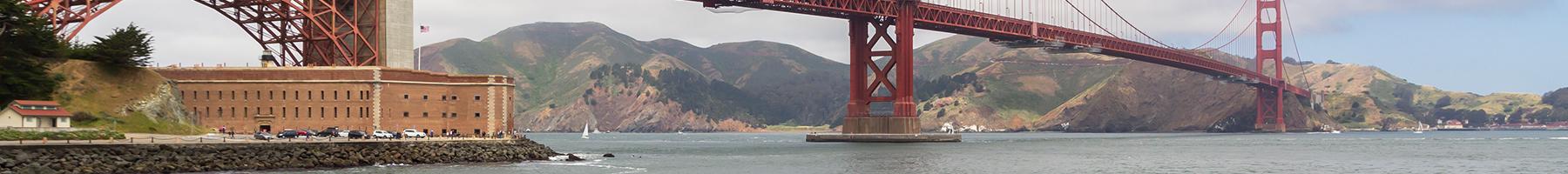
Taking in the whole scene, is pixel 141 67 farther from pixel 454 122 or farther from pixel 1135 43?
pixel 1135 43

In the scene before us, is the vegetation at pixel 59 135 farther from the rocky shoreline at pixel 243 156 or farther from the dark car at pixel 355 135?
the dark car at pixel 355 135

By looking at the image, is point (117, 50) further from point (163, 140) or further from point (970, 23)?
point (970, 23)

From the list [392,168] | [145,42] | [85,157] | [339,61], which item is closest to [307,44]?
[339,61]

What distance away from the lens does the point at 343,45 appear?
84.2m

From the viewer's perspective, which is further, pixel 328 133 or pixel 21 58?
pixel 328 133

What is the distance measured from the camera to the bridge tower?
117m

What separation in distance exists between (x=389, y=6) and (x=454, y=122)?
25.8 ft

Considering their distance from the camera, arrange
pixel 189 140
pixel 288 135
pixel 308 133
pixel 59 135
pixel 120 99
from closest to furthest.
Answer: pixel 59 135 → pixel 189 140 → pixel 288 135 → pixel 308 133 → pixel 120 99

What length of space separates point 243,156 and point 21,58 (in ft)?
45.4

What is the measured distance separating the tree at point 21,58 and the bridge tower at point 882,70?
56803 mm

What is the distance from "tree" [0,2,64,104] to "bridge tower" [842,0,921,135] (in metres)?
56.8

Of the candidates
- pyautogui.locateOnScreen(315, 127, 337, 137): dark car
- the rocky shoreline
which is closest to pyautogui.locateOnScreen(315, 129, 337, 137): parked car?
pyautogui.locateOnScreen(315, 127, 337, 137): dark car

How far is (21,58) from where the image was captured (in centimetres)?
6944

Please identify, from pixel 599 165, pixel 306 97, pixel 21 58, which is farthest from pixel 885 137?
pixel 21 58
